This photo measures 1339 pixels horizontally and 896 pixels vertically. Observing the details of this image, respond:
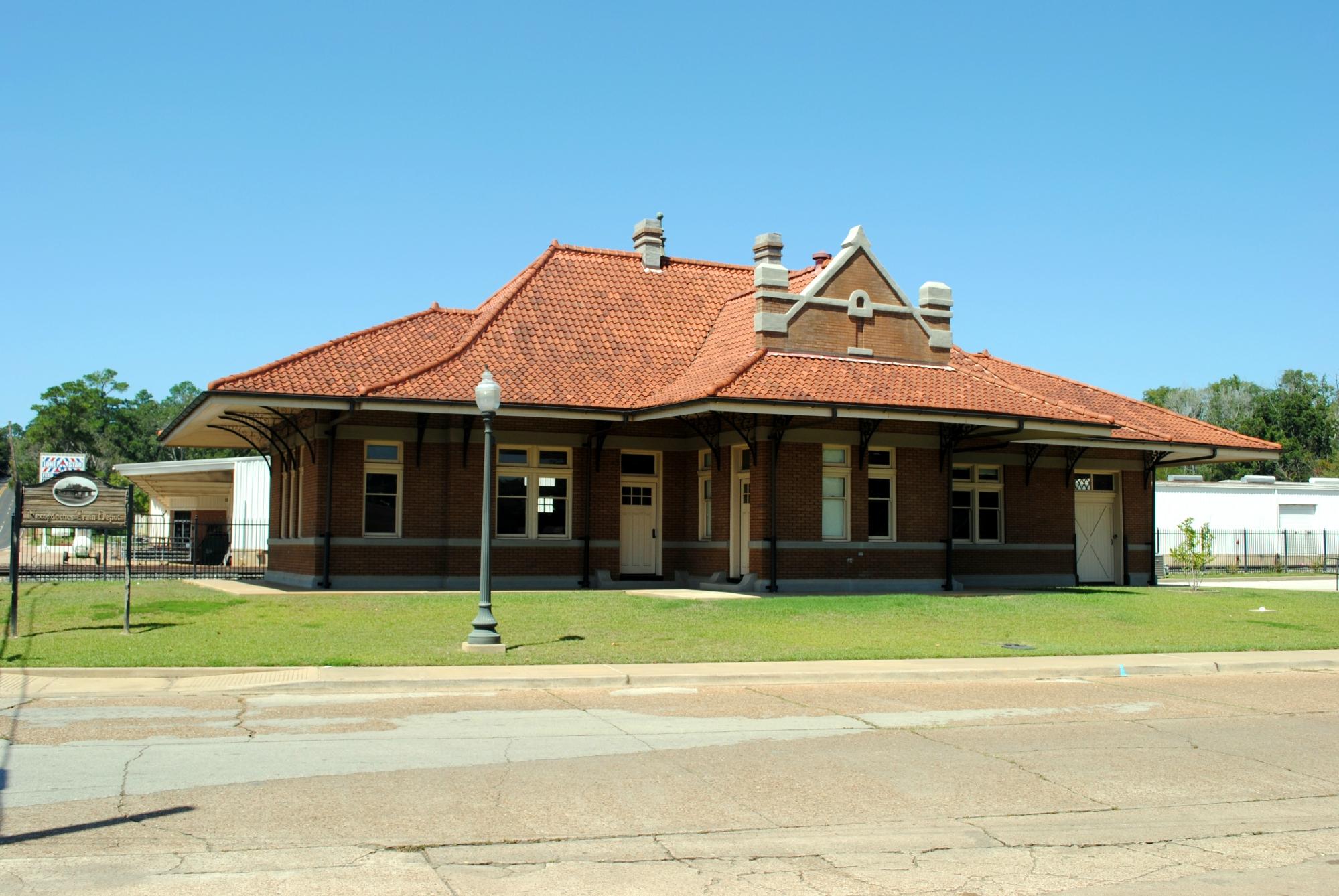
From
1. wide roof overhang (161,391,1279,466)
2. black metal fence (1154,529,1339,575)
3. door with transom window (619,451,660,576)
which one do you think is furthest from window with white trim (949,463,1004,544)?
black metal fence (1154,529,1339,575)

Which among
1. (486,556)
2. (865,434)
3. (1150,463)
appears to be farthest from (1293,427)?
(486,556)

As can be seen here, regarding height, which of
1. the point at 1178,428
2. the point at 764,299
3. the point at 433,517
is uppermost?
the point at 764,299

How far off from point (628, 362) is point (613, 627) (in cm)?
979

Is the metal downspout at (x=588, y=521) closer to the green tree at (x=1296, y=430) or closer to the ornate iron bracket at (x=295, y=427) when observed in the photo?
the ornate iron bracket at (x=295, y=427)

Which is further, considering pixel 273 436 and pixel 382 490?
pixel 273 436

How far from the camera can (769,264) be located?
1058 inches

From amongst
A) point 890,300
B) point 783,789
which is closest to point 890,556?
point 890,300

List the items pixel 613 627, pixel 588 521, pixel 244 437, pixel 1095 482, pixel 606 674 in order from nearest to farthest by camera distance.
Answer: pixel 606 674, pixel 613 627, pixel 588 521, pixel 244 437, pixel 1095 482

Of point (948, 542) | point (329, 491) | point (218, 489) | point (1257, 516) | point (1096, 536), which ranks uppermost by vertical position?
point (218, 489)

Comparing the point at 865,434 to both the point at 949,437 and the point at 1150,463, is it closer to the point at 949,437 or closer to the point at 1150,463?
the point at 949,437

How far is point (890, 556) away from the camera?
2692cm

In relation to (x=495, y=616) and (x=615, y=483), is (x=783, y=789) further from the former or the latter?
(x=615, y=483)

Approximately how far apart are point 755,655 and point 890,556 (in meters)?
10.9

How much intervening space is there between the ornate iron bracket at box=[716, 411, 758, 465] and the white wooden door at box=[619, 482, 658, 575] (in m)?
3.50
